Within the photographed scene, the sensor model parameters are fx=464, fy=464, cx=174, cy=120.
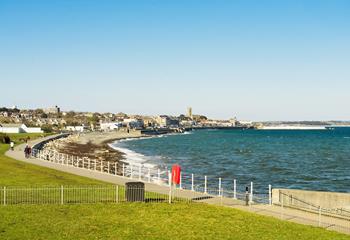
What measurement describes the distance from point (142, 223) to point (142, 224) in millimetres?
204

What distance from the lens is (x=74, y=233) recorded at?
19797 mm

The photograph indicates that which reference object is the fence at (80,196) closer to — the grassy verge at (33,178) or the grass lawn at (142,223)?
the grass lawn at (142,223)

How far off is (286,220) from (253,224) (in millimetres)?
2298

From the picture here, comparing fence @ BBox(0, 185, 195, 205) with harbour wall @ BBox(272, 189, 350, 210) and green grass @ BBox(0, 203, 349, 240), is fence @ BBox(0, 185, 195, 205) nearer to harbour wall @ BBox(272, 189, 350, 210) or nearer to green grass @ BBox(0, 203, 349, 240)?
green grass @ BBox(0, 203, 349, 240)

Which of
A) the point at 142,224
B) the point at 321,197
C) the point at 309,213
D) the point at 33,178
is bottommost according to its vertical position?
the point at 309,213

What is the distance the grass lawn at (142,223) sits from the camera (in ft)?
64.8

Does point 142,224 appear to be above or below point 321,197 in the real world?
below

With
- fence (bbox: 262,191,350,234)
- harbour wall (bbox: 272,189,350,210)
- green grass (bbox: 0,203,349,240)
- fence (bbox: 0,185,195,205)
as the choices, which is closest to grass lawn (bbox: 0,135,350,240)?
green grass (bbox: 0,203,349,240)

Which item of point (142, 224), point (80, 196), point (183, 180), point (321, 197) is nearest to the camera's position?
point (142, 224)

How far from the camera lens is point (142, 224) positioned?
2172cm

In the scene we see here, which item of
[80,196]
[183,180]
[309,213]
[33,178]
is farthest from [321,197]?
[183,180]

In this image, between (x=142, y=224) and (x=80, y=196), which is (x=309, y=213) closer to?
(x=142, y=224)

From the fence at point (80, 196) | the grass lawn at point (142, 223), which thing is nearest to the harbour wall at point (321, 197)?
the grass lawn at point (142, 223)

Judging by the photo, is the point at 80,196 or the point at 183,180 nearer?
the point at 80,196
